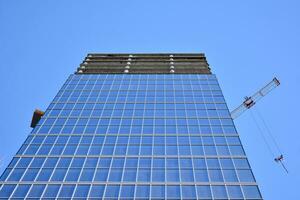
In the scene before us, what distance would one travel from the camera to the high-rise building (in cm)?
5078

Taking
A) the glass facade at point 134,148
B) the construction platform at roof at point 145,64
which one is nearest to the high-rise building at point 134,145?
the glass facade at point 134,148

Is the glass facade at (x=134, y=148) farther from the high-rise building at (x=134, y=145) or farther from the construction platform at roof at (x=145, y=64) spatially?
the construction platform at roof at (x=145, y=64)

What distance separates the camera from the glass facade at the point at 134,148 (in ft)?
166

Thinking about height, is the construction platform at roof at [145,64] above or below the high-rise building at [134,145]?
above

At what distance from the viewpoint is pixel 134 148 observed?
201 feet

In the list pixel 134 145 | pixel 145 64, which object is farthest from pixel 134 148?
pixel 145 64

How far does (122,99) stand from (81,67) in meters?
25.6

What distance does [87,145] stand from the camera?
62.2 metres

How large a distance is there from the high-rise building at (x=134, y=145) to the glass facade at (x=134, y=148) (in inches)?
5.8

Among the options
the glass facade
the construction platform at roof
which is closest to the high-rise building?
the glass facade

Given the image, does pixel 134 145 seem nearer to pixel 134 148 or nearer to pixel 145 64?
pixel 134 148

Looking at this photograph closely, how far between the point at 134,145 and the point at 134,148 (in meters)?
0.94

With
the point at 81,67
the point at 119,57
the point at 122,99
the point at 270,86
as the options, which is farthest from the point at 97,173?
the point at 270,86

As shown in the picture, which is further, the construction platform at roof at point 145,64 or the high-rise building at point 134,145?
the construction platform at roof at point 145,64
